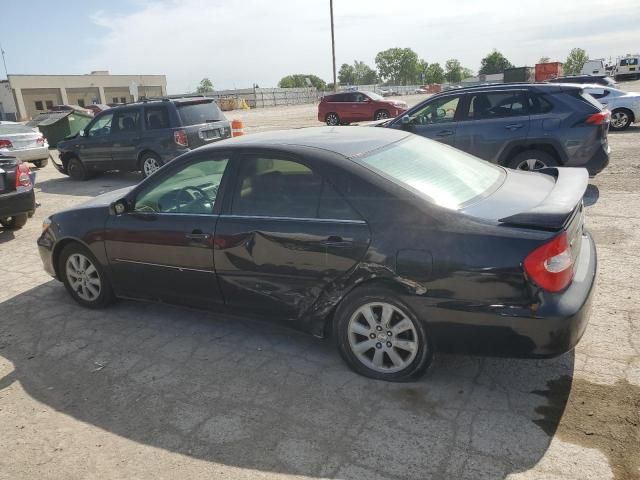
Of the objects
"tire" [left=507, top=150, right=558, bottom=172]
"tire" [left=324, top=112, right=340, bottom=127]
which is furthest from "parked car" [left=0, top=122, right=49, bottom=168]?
"tire" [left=324, top=112, right=340, bottom=127]

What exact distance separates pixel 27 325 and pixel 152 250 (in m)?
1.51

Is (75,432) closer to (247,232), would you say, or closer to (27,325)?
(247,232)

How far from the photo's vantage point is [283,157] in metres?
3.61

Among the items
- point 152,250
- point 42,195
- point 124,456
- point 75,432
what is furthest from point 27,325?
point 42,195

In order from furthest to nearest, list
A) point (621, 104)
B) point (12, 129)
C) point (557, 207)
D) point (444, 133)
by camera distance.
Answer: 1. point (621, 104)
2. point (12, 129)
3. point (444, 133)
4. point (557, 207)

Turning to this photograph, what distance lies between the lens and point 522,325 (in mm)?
2803

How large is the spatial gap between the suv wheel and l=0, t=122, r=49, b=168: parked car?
15760 mm

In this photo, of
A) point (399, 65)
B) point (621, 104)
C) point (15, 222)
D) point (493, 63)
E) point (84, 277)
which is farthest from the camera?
point (399, 65)

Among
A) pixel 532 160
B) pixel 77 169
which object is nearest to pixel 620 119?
pixel 532 160

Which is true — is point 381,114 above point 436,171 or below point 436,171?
below

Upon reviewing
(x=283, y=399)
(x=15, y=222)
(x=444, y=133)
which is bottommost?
(x=283, y=399)

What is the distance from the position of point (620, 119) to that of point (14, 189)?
14.9 m

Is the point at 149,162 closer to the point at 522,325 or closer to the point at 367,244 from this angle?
the point at 367,244

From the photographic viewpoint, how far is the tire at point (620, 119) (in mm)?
14250
